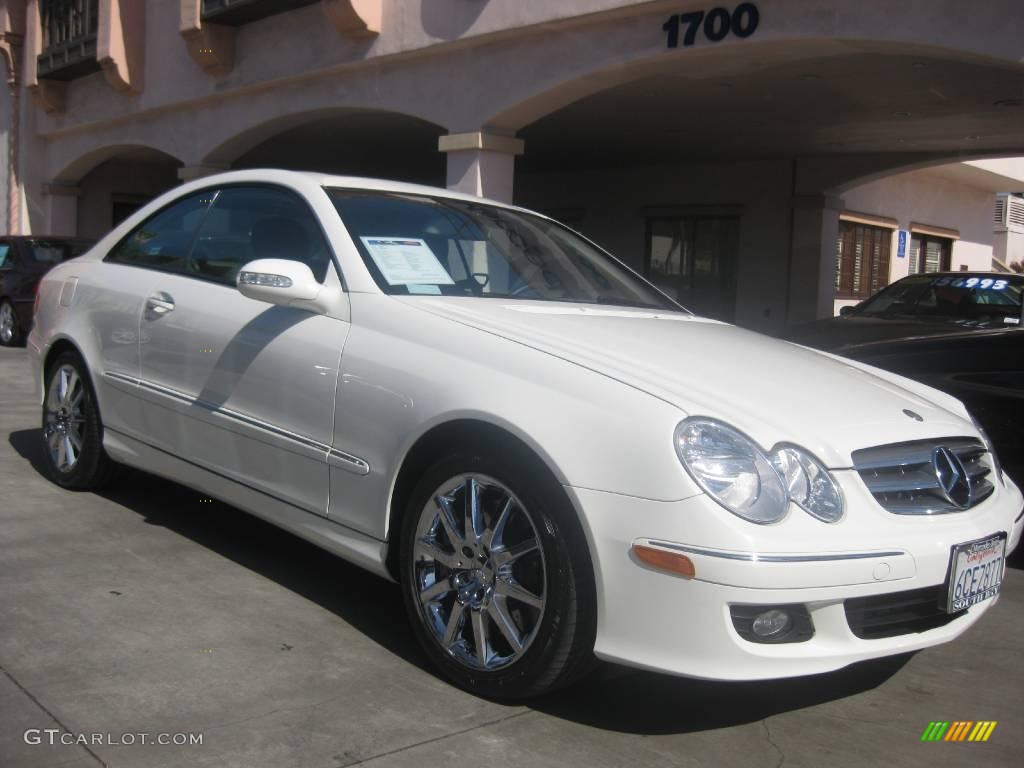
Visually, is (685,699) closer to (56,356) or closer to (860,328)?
(56,356)

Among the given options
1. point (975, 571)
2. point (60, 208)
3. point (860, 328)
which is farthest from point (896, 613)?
point (60, 208)

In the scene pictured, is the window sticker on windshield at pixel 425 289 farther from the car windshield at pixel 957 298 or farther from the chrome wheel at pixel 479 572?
the car windshield at pixel 957 298

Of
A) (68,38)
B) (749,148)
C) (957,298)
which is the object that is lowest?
(957,298)

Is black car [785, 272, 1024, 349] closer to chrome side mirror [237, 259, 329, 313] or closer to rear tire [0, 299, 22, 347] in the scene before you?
chrome side mirror [237, 259, 329, 313]

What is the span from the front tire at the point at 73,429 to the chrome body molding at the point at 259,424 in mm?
346

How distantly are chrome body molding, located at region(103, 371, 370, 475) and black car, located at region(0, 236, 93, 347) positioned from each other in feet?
32.8

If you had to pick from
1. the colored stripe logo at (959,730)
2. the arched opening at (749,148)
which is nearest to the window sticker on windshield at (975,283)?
the arched opening at (749,148)

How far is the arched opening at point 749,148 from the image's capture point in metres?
10.7

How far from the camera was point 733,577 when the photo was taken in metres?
2.68

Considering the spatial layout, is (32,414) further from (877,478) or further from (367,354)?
(877,478)

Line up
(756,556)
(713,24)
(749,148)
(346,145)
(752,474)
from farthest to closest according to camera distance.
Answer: (346,145) < (749,148) < (713,24) < (752,474) < (756,556)

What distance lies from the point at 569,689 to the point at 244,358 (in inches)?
67.3

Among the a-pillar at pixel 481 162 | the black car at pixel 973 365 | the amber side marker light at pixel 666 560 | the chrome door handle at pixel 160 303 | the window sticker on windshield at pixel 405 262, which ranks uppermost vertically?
the a-pillar at pixel 481 162

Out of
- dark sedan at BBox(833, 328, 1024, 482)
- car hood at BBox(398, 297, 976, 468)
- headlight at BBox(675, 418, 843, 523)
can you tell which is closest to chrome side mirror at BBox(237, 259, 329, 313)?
car hood at BBox(398, 297, 976, 468)
